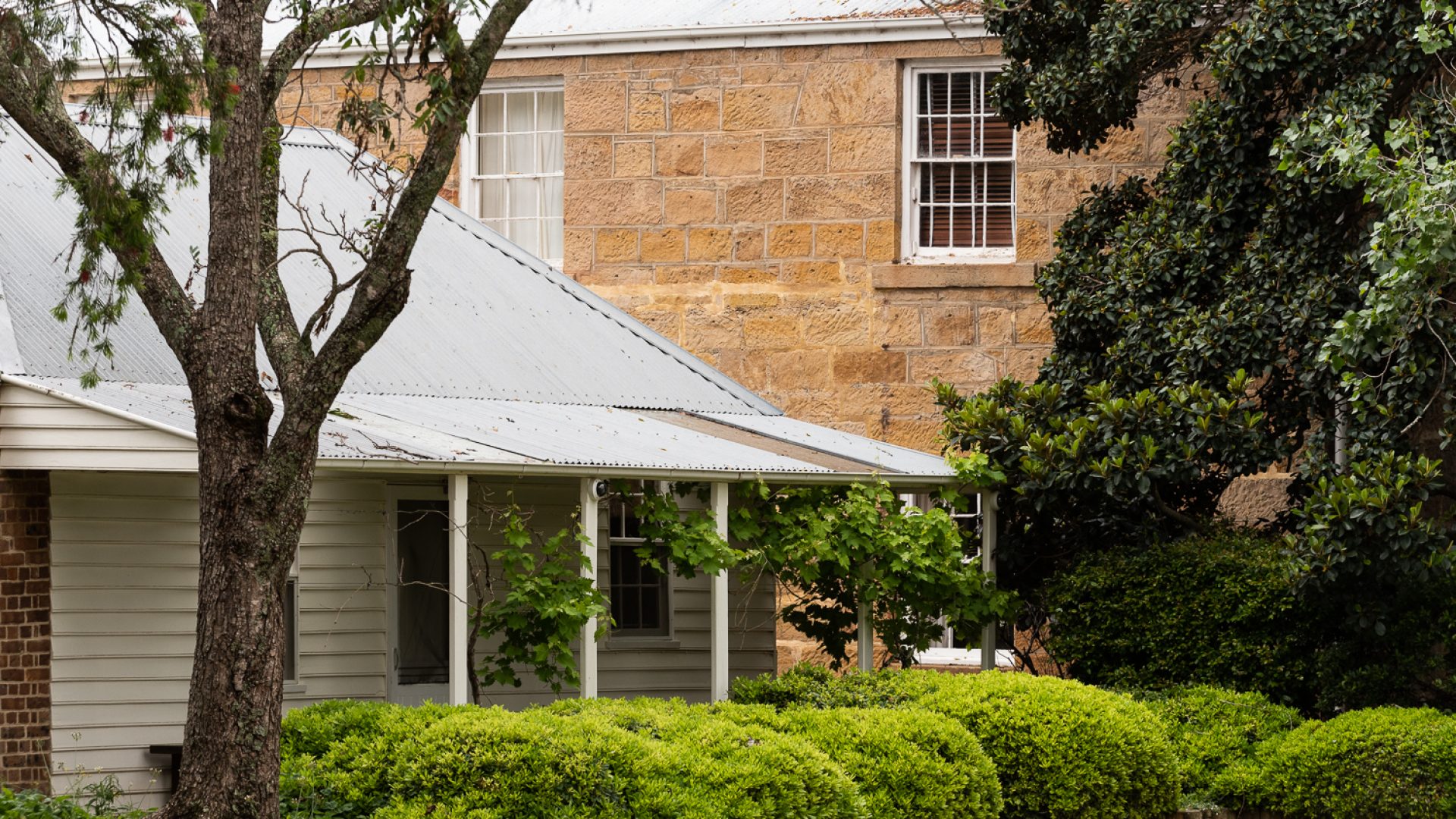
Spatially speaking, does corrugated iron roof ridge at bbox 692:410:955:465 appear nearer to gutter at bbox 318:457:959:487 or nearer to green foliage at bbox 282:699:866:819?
gutter at bbox 318:457:959:487

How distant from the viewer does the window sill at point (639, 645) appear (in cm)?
1638

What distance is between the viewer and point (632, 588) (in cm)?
1695

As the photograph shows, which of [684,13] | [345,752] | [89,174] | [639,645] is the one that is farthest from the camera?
[684,13]

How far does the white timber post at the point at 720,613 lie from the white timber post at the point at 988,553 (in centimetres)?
299

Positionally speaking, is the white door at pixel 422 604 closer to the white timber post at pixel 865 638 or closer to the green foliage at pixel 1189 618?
the white timber post at pixel 865 638

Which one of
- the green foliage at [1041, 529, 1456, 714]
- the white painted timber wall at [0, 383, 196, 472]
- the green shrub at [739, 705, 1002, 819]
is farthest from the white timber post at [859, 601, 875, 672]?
the white painted timber wall at [0, 383, 196, 472]

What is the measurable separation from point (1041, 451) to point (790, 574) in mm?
2477

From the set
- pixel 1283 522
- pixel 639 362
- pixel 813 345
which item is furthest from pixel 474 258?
pixel 1283 522

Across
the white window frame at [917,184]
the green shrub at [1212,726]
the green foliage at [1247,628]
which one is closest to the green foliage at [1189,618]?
the green foliage at [1247,628]

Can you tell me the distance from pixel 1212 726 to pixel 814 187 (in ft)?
25.2

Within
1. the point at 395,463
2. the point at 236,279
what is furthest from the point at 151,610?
the point at 236,279

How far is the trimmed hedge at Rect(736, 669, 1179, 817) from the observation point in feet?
42.5

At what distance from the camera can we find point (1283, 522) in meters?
17.0

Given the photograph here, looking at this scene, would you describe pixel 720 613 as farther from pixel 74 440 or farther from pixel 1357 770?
pixel 74 440
